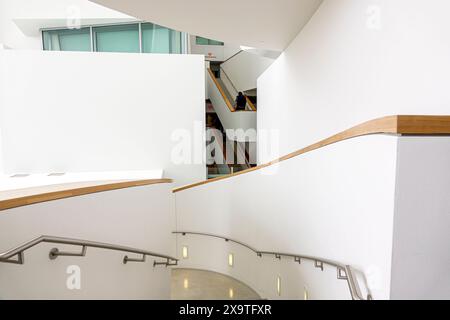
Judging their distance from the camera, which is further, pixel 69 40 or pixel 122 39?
pixel 69 40

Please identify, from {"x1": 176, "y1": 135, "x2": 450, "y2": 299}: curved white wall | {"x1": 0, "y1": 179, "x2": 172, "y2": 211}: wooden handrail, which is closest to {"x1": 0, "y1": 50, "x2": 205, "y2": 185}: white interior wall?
{"x1": 176, "y1": 135, "x2": 450, "y2": 299}: curved white wall

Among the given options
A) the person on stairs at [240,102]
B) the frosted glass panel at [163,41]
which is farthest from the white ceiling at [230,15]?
the person on stairs at [240,102]

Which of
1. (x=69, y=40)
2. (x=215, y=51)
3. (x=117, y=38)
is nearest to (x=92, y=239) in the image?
(x=117, y=38)

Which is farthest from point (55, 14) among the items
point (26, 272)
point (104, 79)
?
point (26, 272)

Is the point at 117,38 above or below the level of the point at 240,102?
above

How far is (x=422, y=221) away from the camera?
1.09m

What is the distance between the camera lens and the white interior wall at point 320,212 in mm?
1197

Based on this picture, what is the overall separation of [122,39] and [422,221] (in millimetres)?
8546

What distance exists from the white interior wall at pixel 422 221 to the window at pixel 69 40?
8.76 m

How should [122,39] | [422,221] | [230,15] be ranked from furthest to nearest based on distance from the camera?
[122,39] → [230,15] → [422,221]

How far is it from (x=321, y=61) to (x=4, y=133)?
7.39 metres

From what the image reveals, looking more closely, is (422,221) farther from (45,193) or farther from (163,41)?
(163,41)

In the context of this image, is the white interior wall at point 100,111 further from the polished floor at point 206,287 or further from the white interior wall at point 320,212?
the white interior wall at point 320,212

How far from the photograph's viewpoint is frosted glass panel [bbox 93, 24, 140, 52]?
7570 mm
